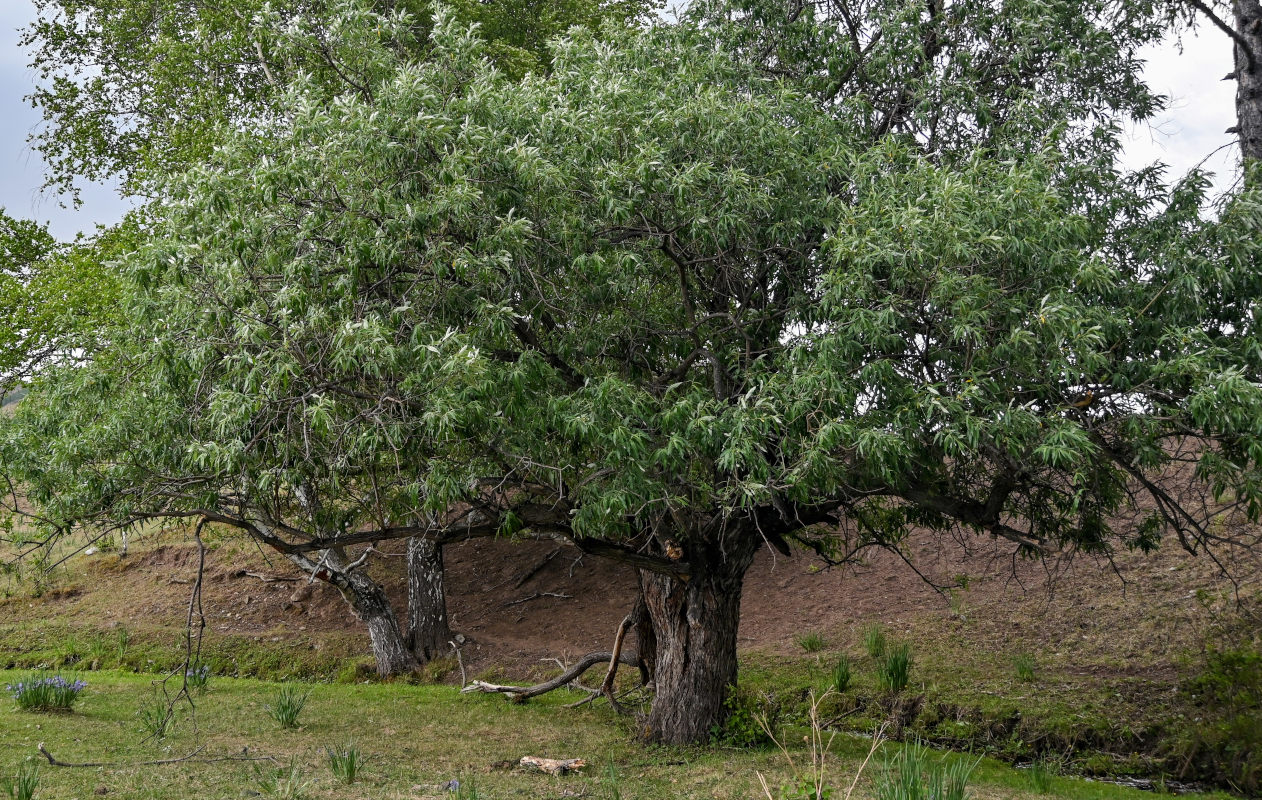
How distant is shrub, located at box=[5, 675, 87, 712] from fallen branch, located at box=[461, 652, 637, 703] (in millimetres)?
4494

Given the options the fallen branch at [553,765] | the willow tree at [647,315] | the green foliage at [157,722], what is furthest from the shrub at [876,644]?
the green foliage at [157,722]

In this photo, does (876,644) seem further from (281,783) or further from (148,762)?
(148,762)

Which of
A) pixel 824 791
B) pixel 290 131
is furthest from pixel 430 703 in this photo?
pixel 824 791

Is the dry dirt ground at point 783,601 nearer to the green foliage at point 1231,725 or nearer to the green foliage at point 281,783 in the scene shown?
the green foliage at point 1231,725

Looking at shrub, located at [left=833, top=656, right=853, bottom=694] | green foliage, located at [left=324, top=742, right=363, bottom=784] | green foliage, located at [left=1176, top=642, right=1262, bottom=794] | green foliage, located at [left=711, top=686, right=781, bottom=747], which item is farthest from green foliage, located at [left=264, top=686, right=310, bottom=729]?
green foliage, located at [left=1176, top=642, right=1262, bottom=794]

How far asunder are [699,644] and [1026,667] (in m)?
5.21

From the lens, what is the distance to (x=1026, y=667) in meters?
12.4

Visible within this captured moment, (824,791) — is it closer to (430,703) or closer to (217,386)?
(217,386)

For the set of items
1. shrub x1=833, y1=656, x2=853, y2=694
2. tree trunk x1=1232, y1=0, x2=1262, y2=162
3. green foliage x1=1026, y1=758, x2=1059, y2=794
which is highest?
tree trunk x1=1232, y1=0, x2=1262, y2=162

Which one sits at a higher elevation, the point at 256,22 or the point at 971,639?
the point at 256,22

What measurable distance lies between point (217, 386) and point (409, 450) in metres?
1.43

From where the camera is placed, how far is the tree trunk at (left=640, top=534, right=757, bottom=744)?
966 cm

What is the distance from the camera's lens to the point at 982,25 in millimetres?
8977

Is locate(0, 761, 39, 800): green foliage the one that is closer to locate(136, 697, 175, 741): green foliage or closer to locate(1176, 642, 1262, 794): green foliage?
locate(136, 697, 175, 741): green foliage
